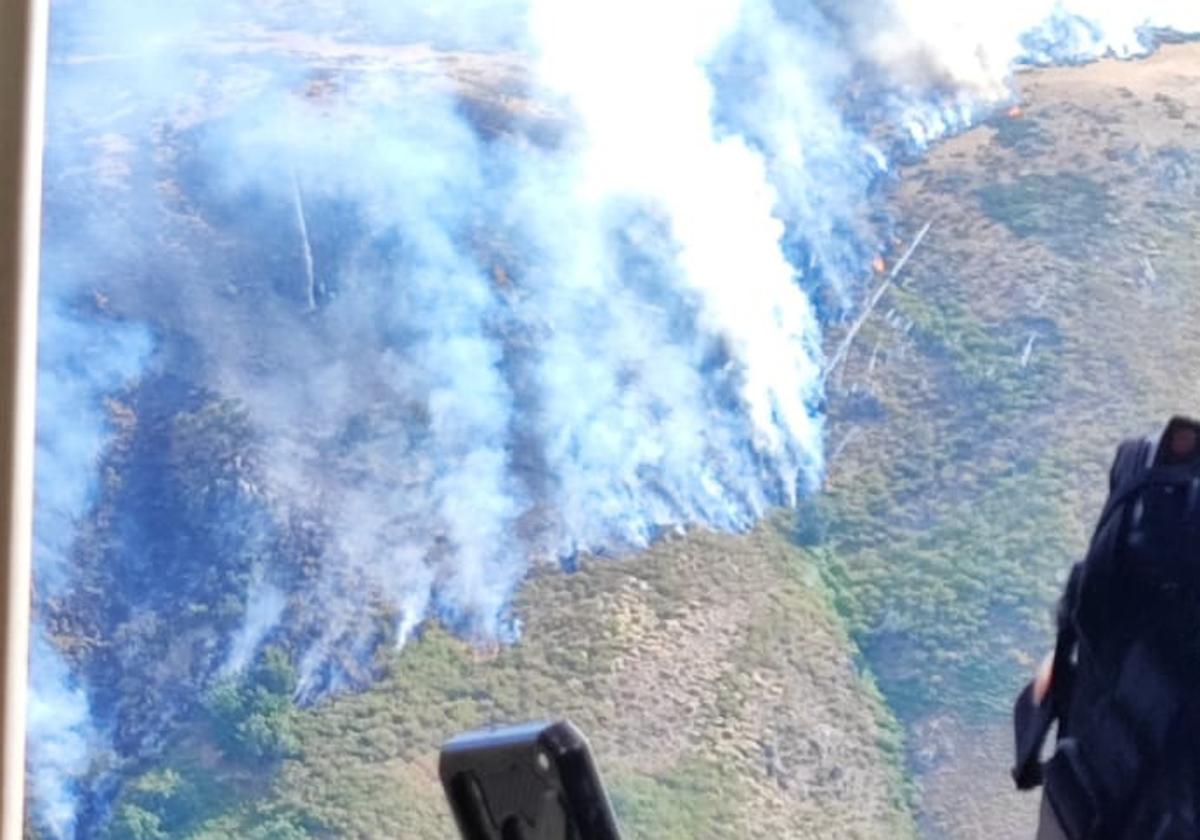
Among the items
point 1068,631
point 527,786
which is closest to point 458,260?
point 1068,631

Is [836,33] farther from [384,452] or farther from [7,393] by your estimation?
[7,393]

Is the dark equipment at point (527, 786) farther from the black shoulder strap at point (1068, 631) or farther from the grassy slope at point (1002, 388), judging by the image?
the grassy slope at point (1002, 388)

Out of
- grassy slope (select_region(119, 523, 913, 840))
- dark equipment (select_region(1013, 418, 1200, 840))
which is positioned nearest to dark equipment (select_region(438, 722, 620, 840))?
dark equipment (select_region(1013, 418, 1200, 840))

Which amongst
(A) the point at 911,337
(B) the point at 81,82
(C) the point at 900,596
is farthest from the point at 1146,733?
(B) the point at 81,82

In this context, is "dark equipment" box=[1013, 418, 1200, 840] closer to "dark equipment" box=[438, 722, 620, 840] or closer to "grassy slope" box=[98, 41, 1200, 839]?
"dark equipment" box=[438, 722, 620, 840]

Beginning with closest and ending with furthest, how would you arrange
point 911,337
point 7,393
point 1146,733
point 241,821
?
point 1146,733
point 7,393
point 241,821
point 911,337

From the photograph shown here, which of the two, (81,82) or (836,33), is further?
(836,33)
